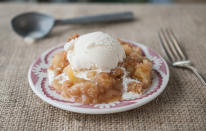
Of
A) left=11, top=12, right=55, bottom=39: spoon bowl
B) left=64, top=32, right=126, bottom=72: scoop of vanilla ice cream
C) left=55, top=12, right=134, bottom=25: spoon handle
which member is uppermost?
left=64, top=32, right=126, bottom=72: scoop of vanilla ice cream

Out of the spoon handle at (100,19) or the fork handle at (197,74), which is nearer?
the fork handle at (197,74)

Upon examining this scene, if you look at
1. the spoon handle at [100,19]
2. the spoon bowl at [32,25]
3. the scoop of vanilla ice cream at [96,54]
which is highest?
the scoop of vanilla ice cream at [96,54]

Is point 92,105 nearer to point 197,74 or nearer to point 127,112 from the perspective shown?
point 127,112

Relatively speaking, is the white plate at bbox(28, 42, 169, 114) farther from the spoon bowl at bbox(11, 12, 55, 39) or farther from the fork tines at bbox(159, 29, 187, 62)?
the spoon bowl at bbox(11, 12, 55, 39)

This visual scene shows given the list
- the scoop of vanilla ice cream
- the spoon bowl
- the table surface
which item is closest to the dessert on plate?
the scoop of vanilla ice cream

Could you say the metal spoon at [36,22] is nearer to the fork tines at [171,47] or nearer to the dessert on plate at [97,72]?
the fork tines at [171,47]

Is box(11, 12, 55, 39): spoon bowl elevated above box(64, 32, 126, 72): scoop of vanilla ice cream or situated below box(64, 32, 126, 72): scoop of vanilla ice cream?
below

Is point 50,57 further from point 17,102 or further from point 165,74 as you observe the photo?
point 165,74

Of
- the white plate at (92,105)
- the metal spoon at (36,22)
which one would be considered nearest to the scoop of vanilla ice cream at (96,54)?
the white plate at (92,105)
